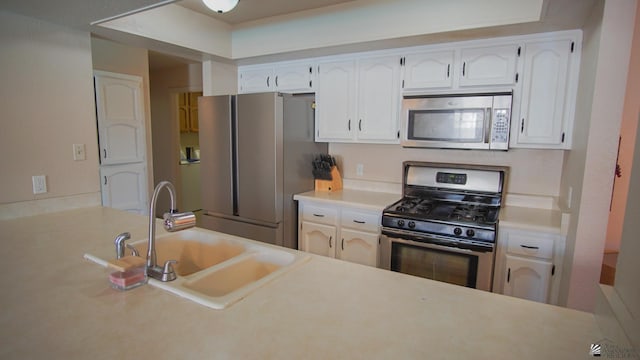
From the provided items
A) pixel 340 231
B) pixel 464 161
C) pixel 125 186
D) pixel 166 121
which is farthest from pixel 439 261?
pixel 166 121

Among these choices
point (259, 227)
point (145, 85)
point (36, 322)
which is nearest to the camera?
point (36, 322)

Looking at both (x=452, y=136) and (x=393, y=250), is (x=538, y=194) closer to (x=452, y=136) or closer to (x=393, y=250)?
(x=452, y=136)

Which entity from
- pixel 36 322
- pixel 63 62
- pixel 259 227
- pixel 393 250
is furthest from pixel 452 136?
pixel 63 62

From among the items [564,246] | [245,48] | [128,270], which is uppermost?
[245,48]

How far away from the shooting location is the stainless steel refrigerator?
2.86 meters

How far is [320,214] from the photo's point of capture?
2932 millimetres

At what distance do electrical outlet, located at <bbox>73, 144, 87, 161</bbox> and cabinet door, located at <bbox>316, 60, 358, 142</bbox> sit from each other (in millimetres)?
1827

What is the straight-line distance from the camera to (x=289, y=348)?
2.77 ft

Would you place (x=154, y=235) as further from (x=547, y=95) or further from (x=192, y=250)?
(x=547, y=95)

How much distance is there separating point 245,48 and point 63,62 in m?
1.43

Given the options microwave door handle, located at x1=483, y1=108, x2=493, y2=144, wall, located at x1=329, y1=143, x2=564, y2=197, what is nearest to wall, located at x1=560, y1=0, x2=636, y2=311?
microwave door handle, located at x1=483, y1=108, x2=493, y2=144

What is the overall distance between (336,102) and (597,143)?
191 cm

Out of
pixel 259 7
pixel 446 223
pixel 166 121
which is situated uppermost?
pixel 259 7

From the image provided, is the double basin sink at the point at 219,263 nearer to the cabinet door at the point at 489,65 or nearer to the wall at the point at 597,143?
the wall at the point at 597,143
